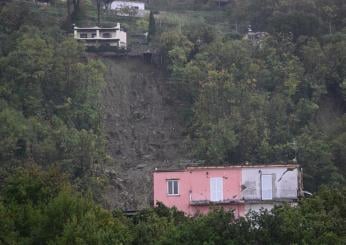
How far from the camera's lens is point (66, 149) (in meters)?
41.0

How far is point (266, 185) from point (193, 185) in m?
2.61

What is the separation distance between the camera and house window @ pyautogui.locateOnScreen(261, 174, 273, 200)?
115 ft

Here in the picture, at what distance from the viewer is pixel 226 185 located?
34.9m

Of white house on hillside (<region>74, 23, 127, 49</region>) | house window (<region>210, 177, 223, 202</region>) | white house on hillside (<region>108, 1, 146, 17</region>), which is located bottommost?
house window (<region>210, 177, 223, 202</region>)

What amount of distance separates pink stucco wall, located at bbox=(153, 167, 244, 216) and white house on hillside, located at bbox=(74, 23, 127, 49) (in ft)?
61.3

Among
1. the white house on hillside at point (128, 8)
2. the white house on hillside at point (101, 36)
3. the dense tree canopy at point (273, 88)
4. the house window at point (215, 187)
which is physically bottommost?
the house window at point (215, 187)

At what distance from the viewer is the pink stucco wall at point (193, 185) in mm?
34812

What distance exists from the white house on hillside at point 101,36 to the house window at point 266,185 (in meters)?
19.3

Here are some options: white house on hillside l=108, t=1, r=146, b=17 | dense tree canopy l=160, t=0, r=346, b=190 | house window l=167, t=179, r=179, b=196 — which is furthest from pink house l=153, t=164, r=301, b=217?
white house on hillside l=108, t=1, r=146, b=17

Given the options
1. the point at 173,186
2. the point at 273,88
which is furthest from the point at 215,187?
the point at 273,88

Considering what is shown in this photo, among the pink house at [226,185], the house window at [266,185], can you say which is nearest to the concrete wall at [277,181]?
the pink house at [226,185]

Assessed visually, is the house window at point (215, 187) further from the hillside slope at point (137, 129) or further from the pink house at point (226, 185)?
the hillside slope at point (137, 129)

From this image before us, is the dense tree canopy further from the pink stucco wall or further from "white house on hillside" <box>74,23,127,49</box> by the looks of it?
the pink stucco wall

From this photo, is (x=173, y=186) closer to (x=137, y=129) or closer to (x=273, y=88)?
(x=137, y=129)
